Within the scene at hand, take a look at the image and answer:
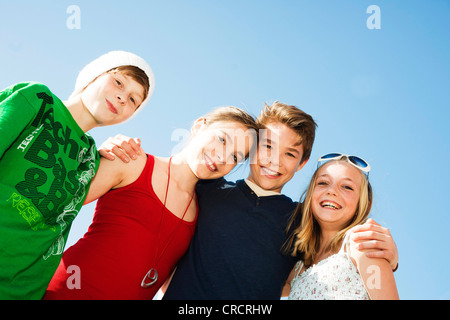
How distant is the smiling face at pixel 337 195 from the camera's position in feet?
10.5

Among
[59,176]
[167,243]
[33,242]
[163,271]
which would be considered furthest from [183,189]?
[33,242]

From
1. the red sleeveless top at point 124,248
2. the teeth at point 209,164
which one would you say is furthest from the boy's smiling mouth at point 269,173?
the red sleeveless top at point 124,248

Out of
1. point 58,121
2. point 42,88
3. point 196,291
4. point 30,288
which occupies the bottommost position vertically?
point 196,291

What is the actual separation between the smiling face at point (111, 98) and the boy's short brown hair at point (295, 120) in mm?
1463

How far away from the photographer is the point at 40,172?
2.29 metres

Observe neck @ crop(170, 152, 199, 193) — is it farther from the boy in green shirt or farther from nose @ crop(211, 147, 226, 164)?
the boy in green shirt

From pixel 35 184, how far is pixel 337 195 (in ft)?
8.20

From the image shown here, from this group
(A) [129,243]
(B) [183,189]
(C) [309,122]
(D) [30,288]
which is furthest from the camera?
(C) [309,122]

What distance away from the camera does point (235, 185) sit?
3559 millimetres

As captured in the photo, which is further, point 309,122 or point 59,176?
point 309,122

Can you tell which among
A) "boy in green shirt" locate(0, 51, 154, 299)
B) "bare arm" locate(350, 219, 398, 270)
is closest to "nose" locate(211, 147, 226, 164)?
"boy in green shirt" locate(0, 51, 154, 299)

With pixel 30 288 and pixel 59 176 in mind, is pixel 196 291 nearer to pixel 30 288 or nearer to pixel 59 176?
pixel 30 288

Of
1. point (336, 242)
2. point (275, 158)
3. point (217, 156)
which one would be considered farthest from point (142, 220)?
point (336, 242)

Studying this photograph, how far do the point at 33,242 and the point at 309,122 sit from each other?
2.94 meters
